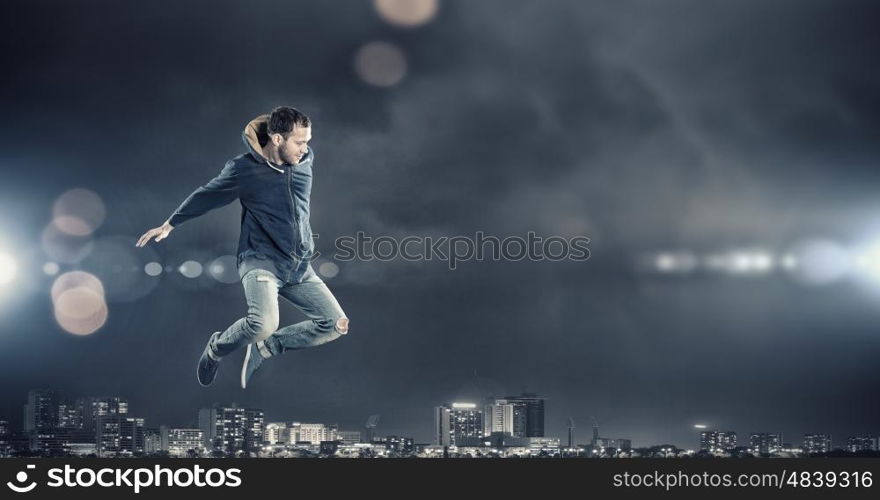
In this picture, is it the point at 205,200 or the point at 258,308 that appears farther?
the point at 205,200

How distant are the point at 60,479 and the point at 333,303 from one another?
3827 mm

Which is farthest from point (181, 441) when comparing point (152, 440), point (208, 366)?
point (208, 366)

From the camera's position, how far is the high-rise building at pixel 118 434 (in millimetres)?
23188

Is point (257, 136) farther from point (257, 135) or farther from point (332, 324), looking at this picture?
point (332, 324)

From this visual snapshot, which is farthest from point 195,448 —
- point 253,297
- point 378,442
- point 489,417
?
point 253,297

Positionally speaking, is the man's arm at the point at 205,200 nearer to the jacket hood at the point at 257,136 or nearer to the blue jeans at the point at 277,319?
the jacket hood at the point at 257,136

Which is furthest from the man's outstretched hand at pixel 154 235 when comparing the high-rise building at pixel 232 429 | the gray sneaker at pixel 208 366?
the high-rise building at pixel 232 429

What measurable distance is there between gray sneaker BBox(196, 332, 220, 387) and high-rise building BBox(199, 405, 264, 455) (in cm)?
900

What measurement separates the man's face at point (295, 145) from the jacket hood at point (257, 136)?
0.24m

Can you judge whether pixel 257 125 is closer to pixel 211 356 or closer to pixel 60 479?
pixel 211 356

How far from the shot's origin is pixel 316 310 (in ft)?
41.5

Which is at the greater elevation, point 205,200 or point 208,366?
point 205,200

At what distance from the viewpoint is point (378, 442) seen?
71.7ft

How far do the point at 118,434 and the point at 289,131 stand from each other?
44.0 feet
